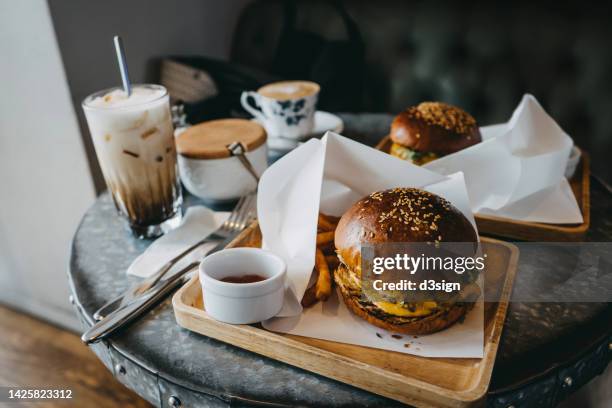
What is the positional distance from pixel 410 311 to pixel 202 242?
16.1 inches

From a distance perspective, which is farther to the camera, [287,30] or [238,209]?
[287,30]

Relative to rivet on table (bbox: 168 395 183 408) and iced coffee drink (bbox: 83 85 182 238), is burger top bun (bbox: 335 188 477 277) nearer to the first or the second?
rivet on table (bbox: 168 395 183 408)

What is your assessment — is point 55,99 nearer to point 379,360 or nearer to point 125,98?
point 125,98

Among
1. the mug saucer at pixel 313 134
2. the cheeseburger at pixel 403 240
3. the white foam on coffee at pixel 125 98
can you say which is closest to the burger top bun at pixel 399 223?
the cheeseburger at pixel 403 240

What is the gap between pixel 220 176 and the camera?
3.26 ft

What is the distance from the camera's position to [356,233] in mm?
701

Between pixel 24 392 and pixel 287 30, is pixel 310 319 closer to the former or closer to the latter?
pixel 24 392

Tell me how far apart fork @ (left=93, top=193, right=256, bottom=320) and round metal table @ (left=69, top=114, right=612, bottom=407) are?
0.14ft

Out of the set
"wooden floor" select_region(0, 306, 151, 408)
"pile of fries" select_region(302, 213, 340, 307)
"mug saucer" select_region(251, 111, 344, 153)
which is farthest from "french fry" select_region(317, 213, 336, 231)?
"wooden floor" select_region(0, 306, 151, 408)

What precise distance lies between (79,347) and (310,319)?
1497 millimetres

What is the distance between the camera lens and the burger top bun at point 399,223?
667 mm

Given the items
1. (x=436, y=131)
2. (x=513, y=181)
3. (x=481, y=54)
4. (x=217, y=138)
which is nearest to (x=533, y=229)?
(x=513, y=181)

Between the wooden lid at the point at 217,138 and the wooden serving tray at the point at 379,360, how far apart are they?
1.03ft

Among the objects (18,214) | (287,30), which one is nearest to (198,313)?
(18,214)
